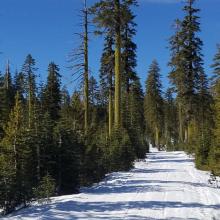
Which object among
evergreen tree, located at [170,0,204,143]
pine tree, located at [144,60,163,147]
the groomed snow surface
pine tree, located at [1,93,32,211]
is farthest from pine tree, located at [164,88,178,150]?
pine tree, located at [1,93,32,211]

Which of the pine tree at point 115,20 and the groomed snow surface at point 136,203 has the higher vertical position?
the pine tree at point 115,20

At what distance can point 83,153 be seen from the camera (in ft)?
60.1

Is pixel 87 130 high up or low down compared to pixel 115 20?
down

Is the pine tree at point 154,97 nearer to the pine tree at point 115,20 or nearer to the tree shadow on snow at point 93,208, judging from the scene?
the pine tree at point 115,20

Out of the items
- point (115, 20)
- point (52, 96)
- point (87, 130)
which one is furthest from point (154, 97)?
point (87, 130)

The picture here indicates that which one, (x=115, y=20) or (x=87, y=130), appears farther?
(x=115, y=20)

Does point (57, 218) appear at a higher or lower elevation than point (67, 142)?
lower

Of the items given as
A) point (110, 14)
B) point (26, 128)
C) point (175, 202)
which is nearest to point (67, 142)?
point (26, 128)

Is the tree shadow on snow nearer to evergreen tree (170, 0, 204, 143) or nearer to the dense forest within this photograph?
the dense forest

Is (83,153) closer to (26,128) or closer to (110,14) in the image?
(26,128)

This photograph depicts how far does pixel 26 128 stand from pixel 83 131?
631 cm

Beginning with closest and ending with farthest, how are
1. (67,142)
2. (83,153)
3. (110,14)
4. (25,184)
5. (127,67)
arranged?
(25,184) < (67,142) < (83,153) < (110,14) < (127,67)

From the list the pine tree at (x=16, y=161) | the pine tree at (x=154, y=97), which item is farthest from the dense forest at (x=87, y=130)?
the pine tree at (x=154, y=97)

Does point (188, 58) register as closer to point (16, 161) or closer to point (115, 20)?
point (115, 20)
